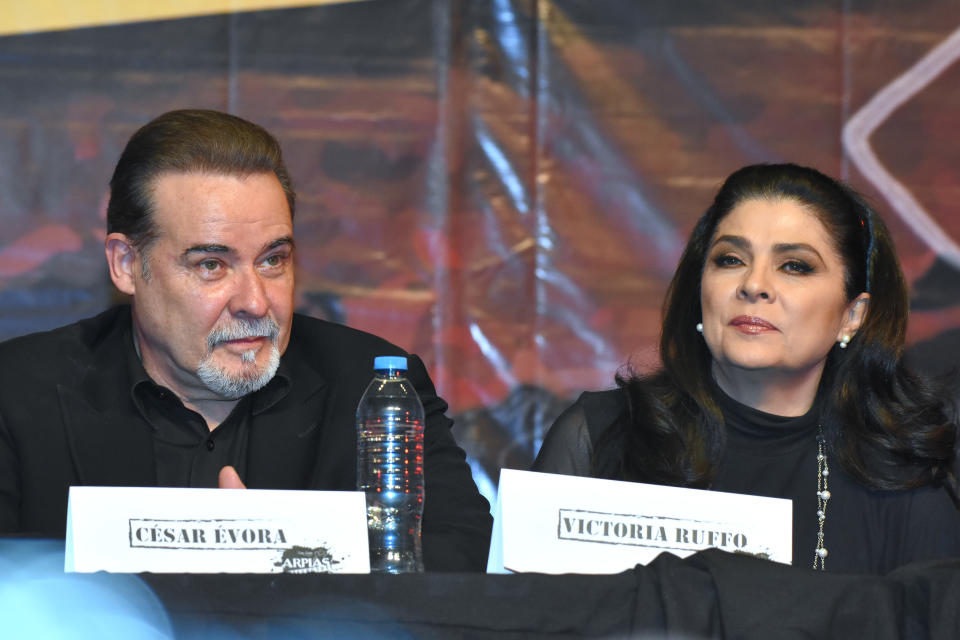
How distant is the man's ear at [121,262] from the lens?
2180 millimetres

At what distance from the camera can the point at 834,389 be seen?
93.4 inches

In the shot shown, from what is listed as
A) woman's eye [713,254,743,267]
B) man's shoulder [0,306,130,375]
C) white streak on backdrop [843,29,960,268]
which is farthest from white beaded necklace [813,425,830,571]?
man's shoulder [0,306,130,375]

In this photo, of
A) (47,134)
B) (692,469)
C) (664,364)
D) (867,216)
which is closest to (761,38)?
(867,216)

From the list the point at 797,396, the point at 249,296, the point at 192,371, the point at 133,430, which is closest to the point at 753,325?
the point at 797,396

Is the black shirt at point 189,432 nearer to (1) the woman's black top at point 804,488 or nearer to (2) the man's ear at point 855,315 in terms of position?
(1) the woman's black top at point 804,488

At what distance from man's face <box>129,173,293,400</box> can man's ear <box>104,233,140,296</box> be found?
0.07 meters

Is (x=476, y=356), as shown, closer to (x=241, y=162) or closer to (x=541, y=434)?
(x=541, y=434)

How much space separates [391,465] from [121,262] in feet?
2.22

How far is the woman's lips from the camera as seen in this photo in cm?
223

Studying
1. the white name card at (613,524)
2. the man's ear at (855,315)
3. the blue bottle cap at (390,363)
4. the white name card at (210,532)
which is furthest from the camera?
the man's ear at (855,315)

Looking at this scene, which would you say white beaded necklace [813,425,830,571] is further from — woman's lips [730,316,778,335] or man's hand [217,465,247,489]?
man's hand [217,465,247,489]

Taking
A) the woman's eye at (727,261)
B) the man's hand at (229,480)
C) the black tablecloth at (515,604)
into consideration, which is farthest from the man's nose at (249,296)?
the woman's eye at (727,261)

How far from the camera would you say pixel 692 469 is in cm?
222

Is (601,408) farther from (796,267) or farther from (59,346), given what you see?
(59,346)
